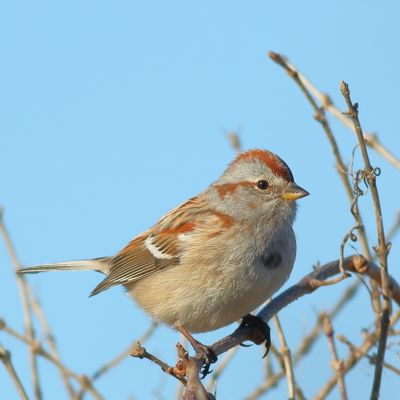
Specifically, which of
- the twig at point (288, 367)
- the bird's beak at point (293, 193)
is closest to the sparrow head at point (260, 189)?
the bird's beak at point (293, 193)

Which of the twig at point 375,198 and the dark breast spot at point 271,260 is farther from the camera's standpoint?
the dark breast spot at point 271,260

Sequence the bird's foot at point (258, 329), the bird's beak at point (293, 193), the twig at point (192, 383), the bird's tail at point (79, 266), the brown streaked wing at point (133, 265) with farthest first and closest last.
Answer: the bird's tail at point (79, 266) → the brown streaked wing at point (133, 265) → the bird's beak at point (293, 193) → the bird's foot at point (258, 329) → the twig at point (192, 383)

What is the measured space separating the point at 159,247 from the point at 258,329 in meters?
1.05

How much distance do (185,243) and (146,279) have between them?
0.45m

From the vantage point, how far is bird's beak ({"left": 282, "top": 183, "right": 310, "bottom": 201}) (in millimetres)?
4480

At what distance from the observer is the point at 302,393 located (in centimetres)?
Answer: 359

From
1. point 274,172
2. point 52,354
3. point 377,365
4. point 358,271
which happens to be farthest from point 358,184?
point 52,354

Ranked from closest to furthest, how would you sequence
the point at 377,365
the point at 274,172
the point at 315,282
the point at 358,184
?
the point at 377,365 < the point at 358,184 < the point at 315,282 < the point at 274,172

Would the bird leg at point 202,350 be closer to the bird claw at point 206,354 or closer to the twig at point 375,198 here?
the bird claw at point 206,354

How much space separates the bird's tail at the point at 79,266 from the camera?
219 inches

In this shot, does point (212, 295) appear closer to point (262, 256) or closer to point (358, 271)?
point (262, 256)

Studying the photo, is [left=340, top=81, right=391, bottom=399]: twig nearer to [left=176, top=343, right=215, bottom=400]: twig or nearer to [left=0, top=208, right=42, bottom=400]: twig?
[left=176, top=343, right=215, bottom=400]: twig

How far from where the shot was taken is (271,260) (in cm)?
424

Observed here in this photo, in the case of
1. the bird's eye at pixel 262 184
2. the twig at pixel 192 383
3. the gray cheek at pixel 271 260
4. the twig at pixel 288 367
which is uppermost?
the bird's eye at pixel 262 184
